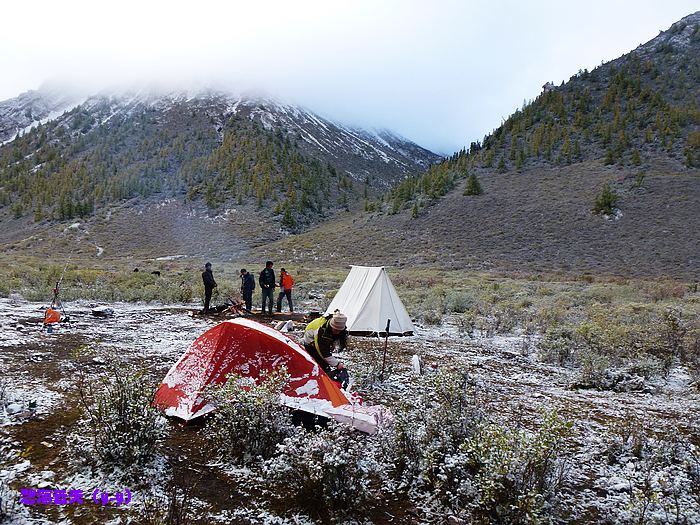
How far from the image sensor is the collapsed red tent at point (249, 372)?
5.61 metres

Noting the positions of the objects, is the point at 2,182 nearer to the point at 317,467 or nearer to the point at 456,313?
the point at 456,313

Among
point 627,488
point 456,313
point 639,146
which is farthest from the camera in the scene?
point 639,146

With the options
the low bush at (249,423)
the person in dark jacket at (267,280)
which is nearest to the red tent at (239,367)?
the low bush at (249,423)

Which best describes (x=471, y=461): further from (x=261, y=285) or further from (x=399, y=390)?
(x=261, y=285)

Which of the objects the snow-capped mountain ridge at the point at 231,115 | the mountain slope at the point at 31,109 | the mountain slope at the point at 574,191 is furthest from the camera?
the mountain slope at the point at 31,109

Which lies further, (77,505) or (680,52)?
(680,52)

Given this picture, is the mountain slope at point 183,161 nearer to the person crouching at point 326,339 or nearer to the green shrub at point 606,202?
the green shrub at point 606,202

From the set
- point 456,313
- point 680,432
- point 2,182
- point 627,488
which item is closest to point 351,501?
point 627,488

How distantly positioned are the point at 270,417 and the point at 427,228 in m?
46.6

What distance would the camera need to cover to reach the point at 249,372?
5895mm

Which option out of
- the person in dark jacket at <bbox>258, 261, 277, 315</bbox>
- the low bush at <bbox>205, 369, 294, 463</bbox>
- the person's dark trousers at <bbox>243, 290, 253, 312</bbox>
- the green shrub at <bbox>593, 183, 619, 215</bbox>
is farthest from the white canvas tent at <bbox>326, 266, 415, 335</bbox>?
the green shrub at <bbox>593, 183, 619, 215</bbox>

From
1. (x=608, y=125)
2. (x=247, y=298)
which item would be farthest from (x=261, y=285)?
(x=608, y=125)

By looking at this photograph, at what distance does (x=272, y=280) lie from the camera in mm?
15453

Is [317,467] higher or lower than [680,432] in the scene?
higher
